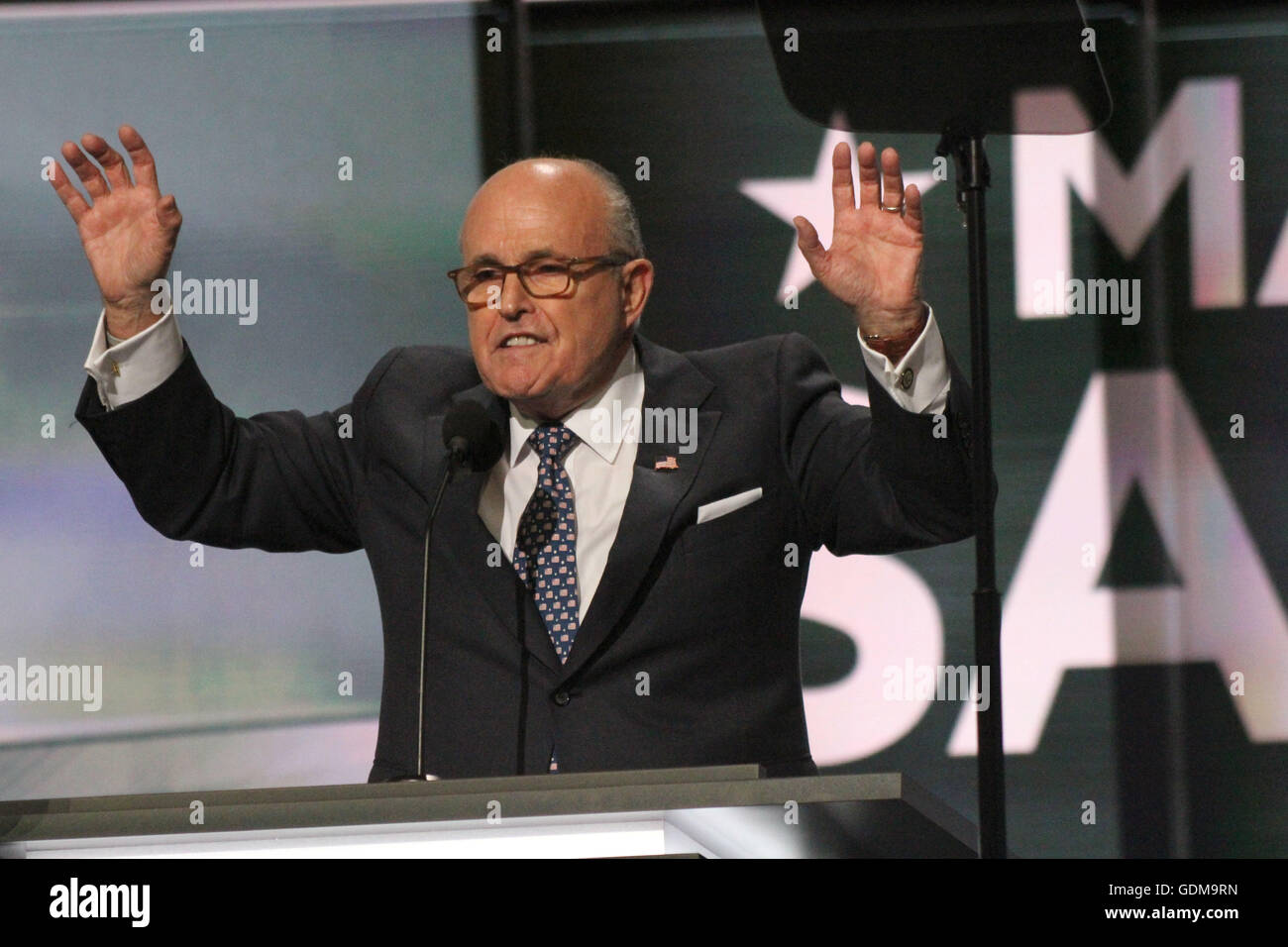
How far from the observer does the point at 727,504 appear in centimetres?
259

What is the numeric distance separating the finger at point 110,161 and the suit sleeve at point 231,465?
0.27 metres

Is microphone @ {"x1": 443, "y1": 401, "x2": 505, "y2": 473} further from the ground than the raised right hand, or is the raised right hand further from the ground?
the raised right hand

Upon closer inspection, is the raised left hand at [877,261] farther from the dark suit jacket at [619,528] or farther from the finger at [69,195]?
the finger at [69,195]

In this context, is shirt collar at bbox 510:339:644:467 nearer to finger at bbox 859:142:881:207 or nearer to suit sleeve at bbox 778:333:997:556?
suit sleeve at bbox 778:333:997:556

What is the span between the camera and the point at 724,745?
247 centimetres

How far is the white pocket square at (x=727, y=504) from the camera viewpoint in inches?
101

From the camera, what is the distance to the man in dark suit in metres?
2.42

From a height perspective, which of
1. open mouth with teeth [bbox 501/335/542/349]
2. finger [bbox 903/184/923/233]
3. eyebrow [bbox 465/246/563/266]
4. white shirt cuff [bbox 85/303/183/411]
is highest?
eyebrow [bbox 465/246/563/266]

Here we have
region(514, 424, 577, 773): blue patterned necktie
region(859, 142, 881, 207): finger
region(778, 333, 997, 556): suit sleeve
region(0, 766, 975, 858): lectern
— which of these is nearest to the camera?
region(0, 766, 975, 858): lectern

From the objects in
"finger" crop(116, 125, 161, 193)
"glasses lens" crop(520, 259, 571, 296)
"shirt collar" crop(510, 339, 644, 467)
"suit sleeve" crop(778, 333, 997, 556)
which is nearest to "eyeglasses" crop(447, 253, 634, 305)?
"glasses lens" crop(520, 259, 571, 296)

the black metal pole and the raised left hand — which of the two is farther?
the black metal pole

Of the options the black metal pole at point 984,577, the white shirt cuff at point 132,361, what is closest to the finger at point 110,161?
the white shirt cuff at point 132,361

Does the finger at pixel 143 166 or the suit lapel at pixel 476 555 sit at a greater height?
the finger at pixel 143 166

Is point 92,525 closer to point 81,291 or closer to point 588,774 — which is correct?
point 81,291
